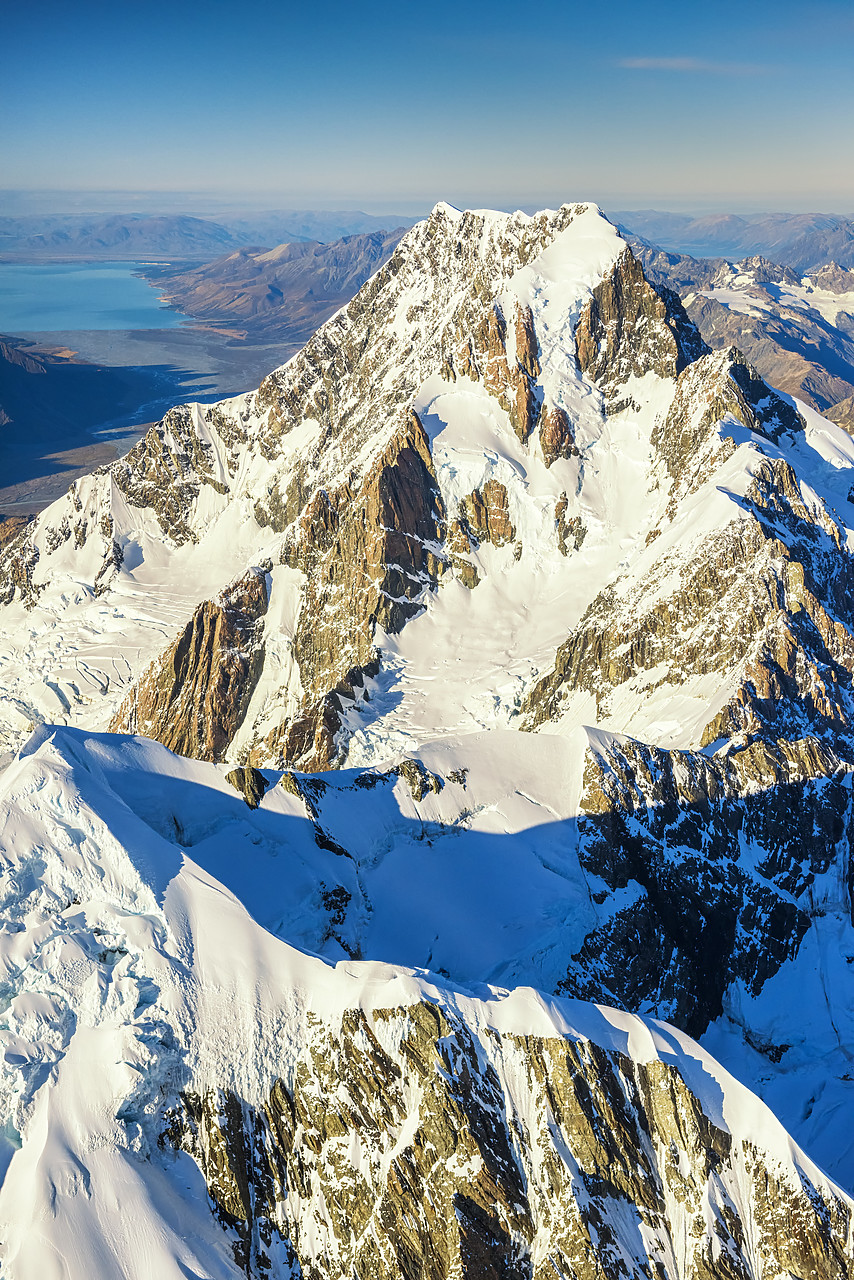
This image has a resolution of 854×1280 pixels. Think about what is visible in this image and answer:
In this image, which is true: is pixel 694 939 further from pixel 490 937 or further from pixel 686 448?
pixel 686 448

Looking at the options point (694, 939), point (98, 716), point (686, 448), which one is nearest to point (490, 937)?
point (694, 939)

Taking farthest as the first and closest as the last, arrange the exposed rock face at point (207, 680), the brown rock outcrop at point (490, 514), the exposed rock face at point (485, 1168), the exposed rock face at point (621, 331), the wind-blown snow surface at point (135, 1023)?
the exposed rock face at point (621, 331) → the brown rock outcrop at point (490, 514) → the exposed rock face at point (207, 680) → the exposed rock face at point (485, 1168) → the wind-blown snow surface at point (135, 1023)

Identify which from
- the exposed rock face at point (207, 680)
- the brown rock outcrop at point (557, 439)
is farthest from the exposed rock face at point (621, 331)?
the exposed rock face at point (207, 680)

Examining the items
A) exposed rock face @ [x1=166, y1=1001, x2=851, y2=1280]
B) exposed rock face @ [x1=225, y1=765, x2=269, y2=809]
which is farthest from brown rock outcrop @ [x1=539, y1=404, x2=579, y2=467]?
exposed rock face @ [x1=166, y1=1001, x2=851, y2=1280]

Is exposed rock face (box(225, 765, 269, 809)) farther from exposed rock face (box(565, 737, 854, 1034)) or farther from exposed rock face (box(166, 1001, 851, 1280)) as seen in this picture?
exposed rock face (box(565, 737, 854, 1034))

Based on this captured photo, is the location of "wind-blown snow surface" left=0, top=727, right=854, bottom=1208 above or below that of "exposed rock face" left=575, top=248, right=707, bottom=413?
below

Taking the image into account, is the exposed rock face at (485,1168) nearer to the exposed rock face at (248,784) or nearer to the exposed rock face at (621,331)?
the exposed rock face at (248,784)
